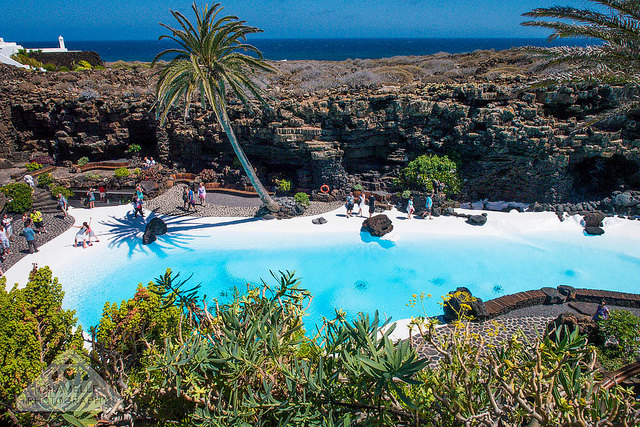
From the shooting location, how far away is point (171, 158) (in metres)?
27.7

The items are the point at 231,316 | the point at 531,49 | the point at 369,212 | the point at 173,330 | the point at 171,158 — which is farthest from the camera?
the point at 171,158

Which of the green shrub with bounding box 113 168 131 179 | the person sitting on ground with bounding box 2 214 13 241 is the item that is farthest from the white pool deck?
the green shrub with bounding box 113 168 131 179

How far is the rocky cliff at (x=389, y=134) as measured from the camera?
20.9 meters

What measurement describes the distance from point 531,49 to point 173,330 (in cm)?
1344

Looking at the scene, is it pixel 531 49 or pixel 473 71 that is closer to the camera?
pixel 531 49

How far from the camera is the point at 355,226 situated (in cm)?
1995

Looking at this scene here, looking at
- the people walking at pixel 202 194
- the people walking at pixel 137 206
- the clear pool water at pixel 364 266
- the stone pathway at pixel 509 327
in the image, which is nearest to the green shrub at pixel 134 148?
the people walking at pixel 202 194

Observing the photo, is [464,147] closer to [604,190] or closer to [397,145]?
[397,145]

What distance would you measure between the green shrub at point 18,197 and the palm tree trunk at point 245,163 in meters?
10.9

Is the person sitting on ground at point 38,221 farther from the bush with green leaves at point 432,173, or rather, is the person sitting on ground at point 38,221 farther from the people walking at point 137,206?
the bush with green leaves at point 432,173

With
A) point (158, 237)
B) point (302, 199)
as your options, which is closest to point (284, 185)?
point (302, 199)

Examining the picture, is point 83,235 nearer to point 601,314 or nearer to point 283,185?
point 283,185

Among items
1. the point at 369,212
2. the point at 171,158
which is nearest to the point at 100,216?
the point at 171,158

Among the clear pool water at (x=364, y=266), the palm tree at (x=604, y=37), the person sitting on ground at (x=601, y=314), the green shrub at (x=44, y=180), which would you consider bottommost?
the clear pool water at (x=364, y=266)
